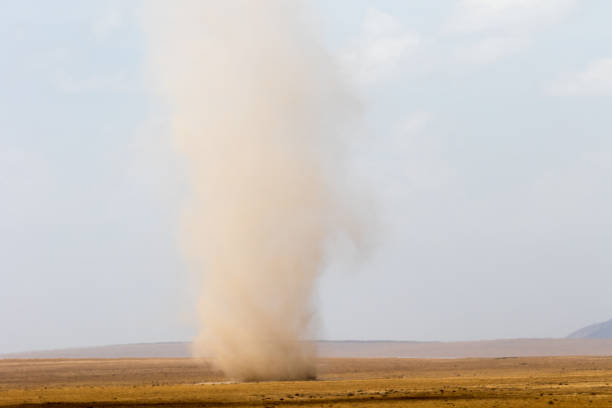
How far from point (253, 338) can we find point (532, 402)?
37328 millimetres

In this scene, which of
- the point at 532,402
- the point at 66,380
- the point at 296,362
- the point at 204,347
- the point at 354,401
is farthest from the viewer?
the point at 66,380

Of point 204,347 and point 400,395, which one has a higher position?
point 204,347

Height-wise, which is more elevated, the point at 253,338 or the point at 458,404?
the point at 253,338

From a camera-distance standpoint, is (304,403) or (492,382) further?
(492,382)

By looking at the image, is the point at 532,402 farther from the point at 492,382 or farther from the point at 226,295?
the point at 226,295

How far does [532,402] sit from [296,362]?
35.0m

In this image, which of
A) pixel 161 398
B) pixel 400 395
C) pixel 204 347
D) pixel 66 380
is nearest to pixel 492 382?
pixel 400 395

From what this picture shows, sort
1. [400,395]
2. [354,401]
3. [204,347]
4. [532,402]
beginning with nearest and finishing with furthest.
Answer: [532,402]
[354,401]
[400,395]
[204,347]

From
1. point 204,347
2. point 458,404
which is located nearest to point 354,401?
point 458,404

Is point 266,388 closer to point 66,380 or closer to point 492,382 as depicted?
point 492,382

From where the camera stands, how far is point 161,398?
2199 inches

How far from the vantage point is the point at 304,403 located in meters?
49.2

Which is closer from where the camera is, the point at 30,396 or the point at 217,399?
the point at 217,399

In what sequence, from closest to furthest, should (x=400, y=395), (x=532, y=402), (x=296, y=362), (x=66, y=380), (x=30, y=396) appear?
(x=532, y=402) → (x=400, y=395) → (x=30, y=396) → (x=296, y=362) → (x=66, y=380)
